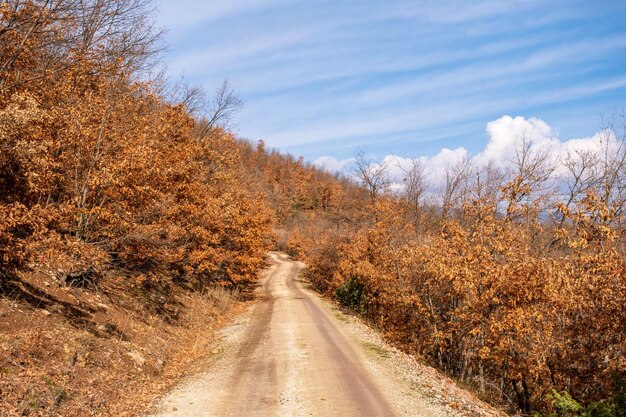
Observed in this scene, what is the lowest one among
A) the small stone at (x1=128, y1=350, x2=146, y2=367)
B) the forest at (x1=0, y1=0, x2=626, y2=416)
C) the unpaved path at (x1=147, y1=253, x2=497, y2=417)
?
the unpaved path at (x1=147, y1=253, x2=497, y2=417)

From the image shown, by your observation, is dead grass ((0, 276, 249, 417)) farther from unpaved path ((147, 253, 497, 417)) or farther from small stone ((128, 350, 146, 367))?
unpaved path ((147, 253, 497, 417))

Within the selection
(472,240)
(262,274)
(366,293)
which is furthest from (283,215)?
(472,240)

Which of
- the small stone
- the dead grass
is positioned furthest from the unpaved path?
the small stone

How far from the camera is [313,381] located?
13.9 metres

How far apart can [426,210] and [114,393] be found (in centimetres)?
3766

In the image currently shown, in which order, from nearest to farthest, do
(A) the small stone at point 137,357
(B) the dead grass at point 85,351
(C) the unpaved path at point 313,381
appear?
(B) the dead grass at point 85,351 < (C) the unpaved path at point 313,381 < (A) the small stone at point 137,357

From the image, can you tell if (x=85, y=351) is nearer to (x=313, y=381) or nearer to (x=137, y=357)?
(x=137, y=357)

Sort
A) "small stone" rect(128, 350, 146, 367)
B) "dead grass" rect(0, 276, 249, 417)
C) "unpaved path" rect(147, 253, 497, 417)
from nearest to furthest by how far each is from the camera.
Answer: "dead grass" rect(0, 276, 249, 417) < "unpaved path" rect(147, 253, 497, 417) < "small stone" rect(128, 350, 146, 367)

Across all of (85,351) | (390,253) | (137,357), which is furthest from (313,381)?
(390,253)

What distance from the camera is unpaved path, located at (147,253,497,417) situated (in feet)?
38.2

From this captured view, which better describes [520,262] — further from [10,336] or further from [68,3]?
[68,3]

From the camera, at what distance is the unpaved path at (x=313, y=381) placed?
11633 millimetres

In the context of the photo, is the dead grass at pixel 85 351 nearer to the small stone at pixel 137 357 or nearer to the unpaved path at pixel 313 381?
the small stone at pixel 137 357

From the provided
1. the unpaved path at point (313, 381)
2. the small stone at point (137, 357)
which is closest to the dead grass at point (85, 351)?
the small stone at point (137, 357)
